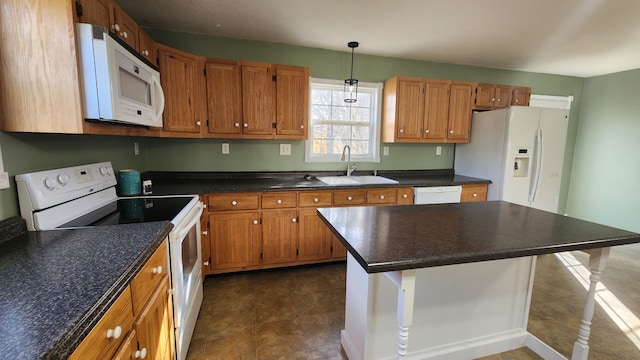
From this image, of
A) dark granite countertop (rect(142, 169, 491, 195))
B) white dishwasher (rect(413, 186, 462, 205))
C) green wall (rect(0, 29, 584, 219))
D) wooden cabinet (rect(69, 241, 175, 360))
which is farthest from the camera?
white dishwasher (rect(413, 186, 462, 205))

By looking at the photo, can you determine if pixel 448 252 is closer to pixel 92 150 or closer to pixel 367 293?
pixel 367 293

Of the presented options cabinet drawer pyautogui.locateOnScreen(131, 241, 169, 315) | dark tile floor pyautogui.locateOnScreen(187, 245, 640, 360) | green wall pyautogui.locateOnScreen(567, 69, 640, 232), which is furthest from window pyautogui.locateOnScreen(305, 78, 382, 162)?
green wall pyautogui.locateOnScreen(567, 69, 640, 232)

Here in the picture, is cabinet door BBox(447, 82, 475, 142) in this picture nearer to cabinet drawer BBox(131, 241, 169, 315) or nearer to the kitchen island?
the kitchen island

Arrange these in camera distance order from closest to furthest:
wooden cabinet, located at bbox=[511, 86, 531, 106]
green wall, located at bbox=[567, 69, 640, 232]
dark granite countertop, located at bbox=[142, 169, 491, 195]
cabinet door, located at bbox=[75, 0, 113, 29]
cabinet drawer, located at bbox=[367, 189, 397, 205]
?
cabinet door, located at bbox=[75, 0, 113, 29] < dark granite countertop, located at bbox=[142, 169, 491, 195] < cabinet drawer, located at bbox=[367, 189, 397, 205] < wooden cabinet, located at bbox=[511, 86, 531, 106] < green wall, located at bbox=[567, 69, 640, 232]

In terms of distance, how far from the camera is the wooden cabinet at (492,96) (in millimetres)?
3389

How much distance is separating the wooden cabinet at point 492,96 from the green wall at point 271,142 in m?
0.36

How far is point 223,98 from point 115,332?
7.24ft

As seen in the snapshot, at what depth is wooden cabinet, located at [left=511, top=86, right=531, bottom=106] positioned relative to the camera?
139 inches

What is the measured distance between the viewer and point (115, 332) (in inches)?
33.1

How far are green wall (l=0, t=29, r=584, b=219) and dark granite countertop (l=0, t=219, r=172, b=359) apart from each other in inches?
28.0

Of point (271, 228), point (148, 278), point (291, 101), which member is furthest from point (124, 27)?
point (271, 228)

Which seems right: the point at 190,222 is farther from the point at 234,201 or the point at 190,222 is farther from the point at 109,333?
the point at 109,333

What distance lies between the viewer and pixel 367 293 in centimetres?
141

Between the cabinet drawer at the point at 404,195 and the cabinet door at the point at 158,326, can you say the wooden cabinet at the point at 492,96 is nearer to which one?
the cabinet drawer at the point at 404,195
